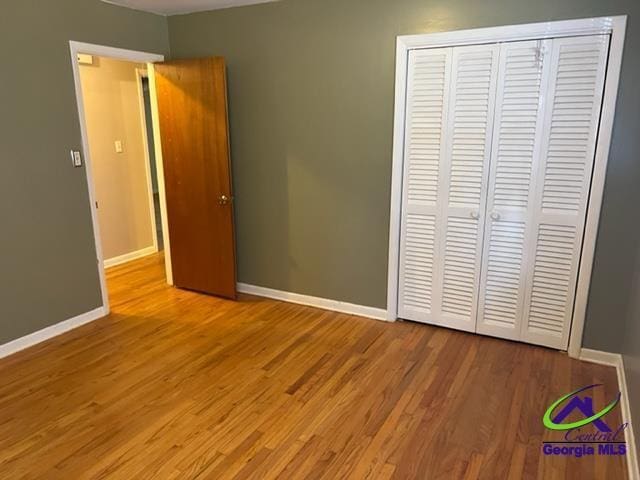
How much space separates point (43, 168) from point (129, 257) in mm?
2196

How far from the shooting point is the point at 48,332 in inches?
127

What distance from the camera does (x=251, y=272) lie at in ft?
13.3

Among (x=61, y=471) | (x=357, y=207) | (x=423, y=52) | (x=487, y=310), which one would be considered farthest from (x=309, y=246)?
(x=61, y=471)

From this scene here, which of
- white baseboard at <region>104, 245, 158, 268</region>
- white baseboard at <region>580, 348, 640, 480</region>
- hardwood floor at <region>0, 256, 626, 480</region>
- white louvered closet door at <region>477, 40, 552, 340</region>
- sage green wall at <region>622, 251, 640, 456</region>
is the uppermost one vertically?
white louvered closet door at <region>477, 40, 552, 340</region>

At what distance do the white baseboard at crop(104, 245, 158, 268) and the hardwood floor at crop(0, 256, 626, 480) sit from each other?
4.90 feet

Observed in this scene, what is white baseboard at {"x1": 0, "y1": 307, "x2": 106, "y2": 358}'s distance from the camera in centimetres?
301

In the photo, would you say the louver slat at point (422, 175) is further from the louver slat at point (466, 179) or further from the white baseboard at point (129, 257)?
the white baseboard at point (129, 257)

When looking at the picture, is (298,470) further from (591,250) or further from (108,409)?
(591,250)

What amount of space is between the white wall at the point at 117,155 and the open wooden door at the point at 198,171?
3.76ft

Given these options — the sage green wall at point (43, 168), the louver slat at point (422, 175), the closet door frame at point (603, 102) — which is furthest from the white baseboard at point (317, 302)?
the sage green wall at point (43, 168)

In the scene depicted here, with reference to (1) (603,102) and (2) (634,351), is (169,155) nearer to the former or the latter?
(1) (603,102)

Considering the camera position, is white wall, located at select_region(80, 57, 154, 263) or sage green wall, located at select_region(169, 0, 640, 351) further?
white wall, located at select_region(80, 57, 154, 263)

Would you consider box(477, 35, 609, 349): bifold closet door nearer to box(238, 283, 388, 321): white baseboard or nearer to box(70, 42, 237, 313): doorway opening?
box(238, 283, 388, 321): white baseboard

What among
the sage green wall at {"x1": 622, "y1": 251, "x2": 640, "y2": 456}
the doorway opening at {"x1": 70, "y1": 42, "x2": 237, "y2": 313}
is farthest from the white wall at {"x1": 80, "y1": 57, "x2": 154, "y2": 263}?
the sage green wall at {"x1": 622, "y1": 251, "x2": 640, "y2": 456}
